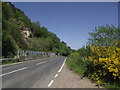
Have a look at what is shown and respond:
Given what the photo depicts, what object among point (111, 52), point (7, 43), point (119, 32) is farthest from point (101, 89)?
point (7, 43)

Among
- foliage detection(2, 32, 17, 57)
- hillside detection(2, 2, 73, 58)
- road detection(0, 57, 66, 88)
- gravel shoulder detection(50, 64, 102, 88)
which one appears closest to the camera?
gravel shoulder detection(50, 64, 102, 88)

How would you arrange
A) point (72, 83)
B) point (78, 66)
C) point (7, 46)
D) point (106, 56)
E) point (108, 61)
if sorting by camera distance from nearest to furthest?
point (108, 61) → point (72, 83) → point (106, 56) → point (78, 66) → point (7, 46)

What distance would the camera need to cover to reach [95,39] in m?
13.6

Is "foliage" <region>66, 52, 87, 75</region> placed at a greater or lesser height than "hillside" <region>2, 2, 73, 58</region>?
lesser

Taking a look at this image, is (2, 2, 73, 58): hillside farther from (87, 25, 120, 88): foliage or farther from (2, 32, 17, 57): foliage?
(87, 25, 120, 88): foliage

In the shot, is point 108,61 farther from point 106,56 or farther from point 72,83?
point 72,83

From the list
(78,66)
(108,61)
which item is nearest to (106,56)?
(108,61)

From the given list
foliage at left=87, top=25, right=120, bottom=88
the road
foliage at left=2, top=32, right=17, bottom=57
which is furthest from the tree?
foliage at left=2, top=32, right=17, bottom=57

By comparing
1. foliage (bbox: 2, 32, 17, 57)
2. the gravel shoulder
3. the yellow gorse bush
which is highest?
foliage (bbox: 2, 32, 17, 57)

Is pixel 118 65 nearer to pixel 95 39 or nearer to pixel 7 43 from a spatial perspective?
pixel 95 39

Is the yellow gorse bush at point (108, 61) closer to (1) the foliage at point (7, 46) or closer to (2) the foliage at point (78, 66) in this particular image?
(2) the foliage at point (78, 66)

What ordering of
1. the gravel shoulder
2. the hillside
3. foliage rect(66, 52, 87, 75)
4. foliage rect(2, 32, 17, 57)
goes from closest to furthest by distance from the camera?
the gravel shoulder
foliage rect(66, 52, 87, 75)
foliage rect(2, 32, 17, 57)
the hillside

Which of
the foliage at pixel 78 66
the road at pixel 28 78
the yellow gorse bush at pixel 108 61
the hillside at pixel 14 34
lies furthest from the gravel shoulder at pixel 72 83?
the hillside at pixel 14 34

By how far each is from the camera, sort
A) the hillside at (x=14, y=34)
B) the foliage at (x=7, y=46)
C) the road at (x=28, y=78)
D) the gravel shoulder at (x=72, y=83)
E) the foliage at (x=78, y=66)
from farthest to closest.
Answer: the hillside at (x=14, y=34) < the foliage at (x=7, y=46) < the foliage at (x=78, y=66) < the road at (x=28, y=78) < the gravel shoulder at (x=72, y=83)
